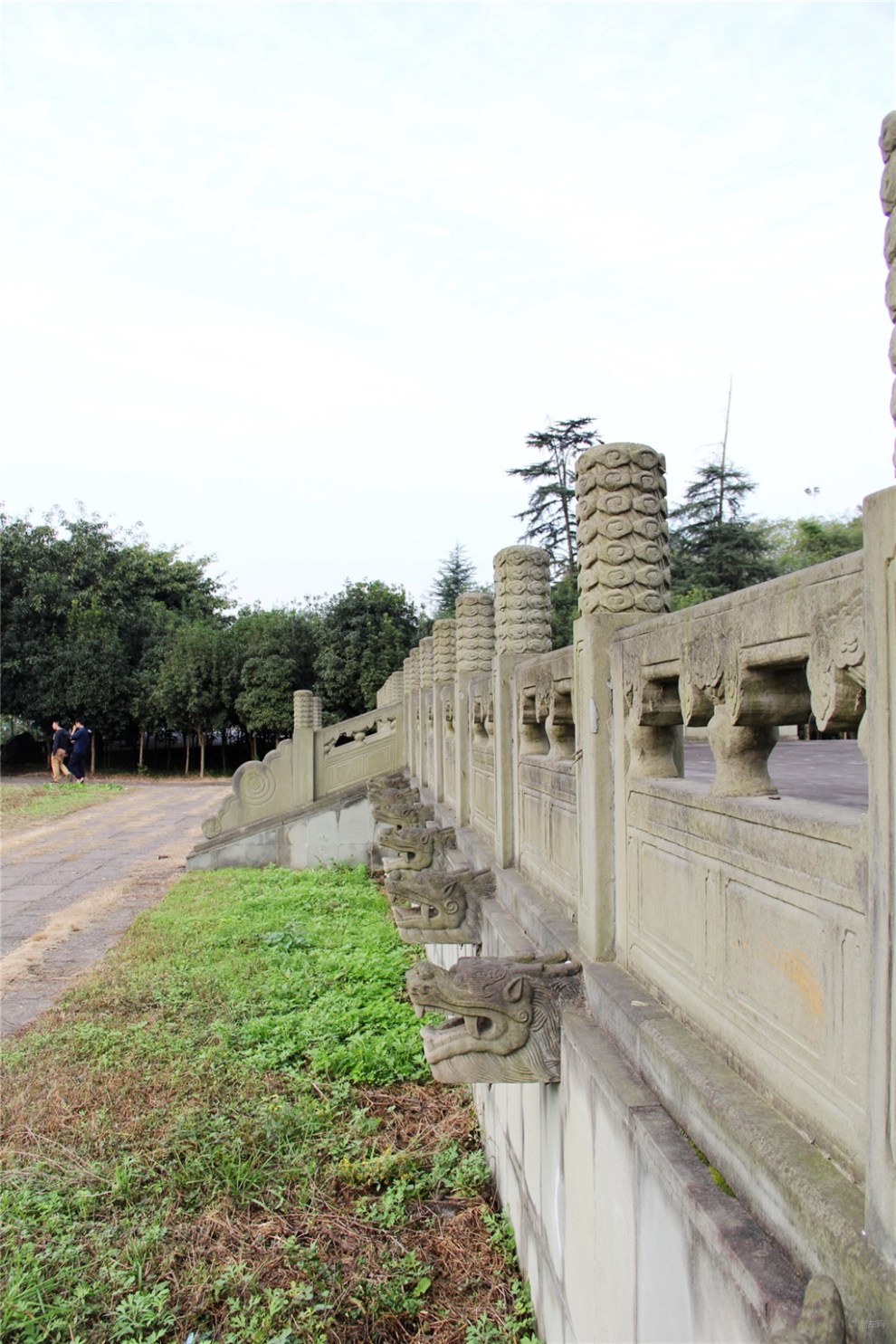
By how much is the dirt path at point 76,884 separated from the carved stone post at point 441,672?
11.1 feet

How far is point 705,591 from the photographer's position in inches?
910

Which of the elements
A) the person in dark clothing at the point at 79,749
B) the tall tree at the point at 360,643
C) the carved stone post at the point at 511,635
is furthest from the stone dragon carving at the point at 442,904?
the person in dark clothing at the point at 79,749

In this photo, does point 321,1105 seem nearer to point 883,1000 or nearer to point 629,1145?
point 629,1145

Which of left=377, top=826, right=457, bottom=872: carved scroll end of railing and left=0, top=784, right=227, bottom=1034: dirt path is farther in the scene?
left=0, top=784, right=227, bottom=1034: dirt path

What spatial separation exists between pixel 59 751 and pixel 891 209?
1029 inches

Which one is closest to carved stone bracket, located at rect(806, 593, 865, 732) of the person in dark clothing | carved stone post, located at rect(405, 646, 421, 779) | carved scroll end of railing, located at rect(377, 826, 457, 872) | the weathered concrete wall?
carved scroll end of railing, located at rect(377, 826, 457, 872)

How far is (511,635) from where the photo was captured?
4414mm

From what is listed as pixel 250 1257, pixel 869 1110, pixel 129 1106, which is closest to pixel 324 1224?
pixel 250 1257

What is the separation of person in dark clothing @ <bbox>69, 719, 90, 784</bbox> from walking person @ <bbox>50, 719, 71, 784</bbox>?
242 millimetres

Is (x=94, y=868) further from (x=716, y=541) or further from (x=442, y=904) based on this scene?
(x=716, y=541)

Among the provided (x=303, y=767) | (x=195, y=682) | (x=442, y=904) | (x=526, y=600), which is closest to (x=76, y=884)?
(x=303, y=767)

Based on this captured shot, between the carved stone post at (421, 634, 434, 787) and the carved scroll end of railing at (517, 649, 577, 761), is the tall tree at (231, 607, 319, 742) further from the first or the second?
the carved scroll end of railing at (517, 649, 577, 761)

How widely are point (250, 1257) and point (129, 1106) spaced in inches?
55.3

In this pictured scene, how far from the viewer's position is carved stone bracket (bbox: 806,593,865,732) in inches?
53.8
